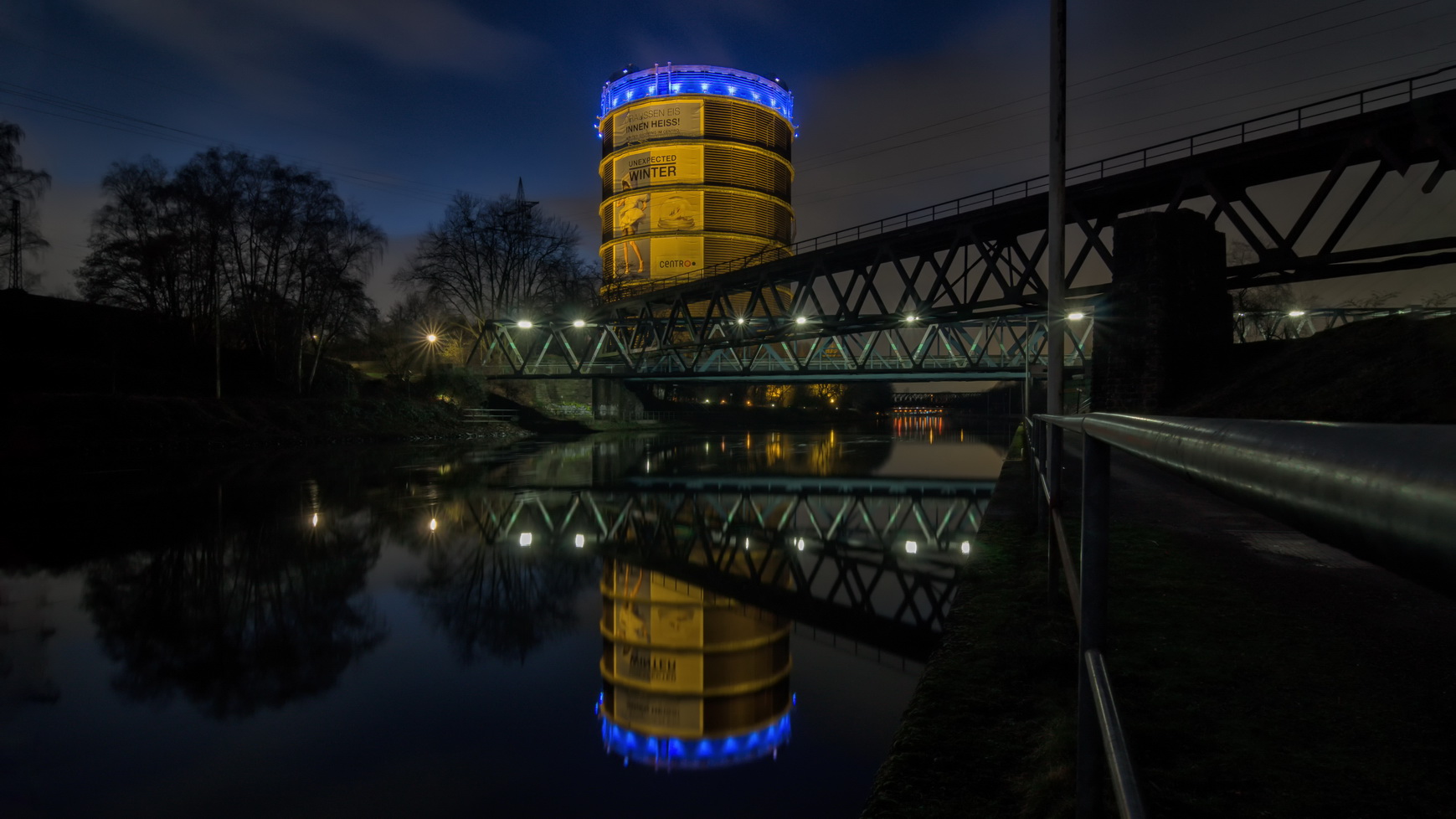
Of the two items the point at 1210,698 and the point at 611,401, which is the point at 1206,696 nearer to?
the point at 1210,698

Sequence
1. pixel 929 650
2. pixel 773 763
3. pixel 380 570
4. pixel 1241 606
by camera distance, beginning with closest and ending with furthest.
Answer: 1. pixel 773 763
2. pixel 1241 606
3. pixel 929 650
4. pixel 380 570

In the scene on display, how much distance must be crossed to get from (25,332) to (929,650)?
48954 mm

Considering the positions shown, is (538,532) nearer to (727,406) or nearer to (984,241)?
(984,241)

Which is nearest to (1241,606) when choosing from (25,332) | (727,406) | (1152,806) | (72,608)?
(1152,806)

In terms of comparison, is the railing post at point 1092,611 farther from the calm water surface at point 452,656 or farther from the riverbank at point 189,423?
the riverbank at point 189,423

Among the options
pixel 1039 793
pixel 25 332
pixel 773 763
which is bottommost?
pixel 773 763

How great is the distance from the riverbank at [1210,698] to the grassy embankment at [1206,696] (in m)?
0.01

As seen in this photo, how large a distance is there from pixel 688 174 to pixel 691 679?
68.6 meters

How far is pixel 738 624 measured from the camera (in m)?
7.29

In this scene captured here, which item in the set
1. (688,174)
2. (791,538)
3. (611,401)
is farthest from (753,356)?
(791,538)

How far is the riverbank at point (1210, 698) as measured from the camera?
10.2 ft

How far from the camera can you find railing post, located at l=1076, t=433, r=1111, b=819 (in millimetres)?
1955

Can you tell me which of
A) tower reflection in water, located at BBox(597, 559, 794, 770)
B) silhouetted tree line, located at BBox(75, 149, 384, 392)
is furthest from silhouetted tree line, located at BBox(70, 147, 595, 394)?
tower reflection in water, located at BBox(597, 559, 794, 770)

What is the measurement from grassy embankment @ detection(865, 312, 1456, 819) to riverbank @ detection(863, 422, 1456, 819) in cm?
1
